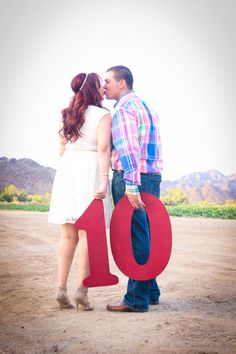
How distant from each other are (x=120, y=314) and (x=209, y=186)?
8423mm

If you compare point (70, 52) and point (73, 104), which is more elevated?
point (70, 52)

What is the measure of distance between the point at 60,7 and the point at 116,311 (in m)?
4.06

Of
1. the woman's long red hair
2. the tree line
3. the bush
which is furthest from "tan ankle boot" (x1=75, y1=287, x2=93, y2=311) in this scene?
the tree line

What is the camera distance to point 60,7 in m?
5.85

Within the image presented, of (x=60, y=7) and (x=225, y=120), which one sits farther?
(x=225, y=120)

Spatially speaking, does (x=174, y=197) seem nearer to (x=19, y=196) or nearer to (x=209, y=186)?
(x=209, y=186)

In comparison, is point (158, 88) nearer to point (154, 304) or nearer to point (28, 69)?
point (28, 69)

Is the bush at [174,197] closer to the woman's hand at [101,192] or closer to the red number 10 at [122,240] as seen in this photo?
the red number 10 at [122,240]

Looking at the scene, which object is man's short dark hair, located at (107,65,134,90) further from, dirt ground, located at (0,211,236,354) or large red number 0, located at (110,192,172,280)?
dirt ground, located at (0,211,236,354)

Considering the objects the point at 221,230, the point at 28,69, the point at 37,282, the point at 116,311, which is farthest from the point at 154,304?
the point at 28,69

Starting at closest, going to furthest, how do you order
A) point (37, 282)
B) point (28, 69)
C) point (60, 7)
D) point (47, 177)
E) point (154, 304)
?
point (154, 304)
point (37, 282)
point (60, 7)
point (28, 69)
point (47, 177)

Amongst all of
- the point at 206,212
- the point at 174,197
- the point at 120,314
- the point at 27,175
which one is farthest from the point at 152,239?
the point at 27,175

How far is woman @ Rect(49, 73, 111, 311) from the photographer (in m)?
2.66

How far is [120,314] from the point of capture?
264cm
